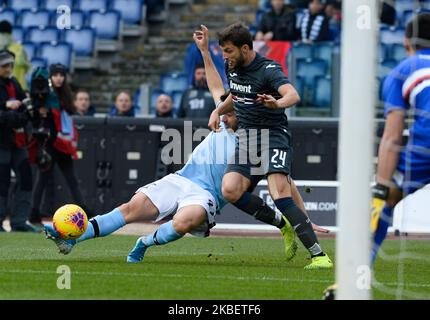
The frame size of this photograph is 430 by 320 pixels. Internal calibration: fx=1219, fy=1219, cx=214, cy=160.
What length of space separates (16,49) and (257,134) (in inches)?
367

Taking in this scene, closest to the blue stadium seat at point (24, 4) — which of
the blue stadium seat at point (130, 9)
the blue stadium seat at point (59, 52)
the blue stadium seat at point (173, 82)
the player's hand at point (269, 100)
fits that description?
the blue stadium seat at point (130, 9)

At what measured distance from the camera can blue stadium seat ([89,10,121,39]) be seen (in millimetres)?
23438

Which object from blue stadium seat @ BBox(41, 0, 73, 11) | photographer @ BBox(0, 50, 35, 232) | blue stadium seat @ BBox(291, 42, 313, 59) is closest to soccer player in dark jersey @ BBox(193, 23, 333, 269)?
photographer @ BBox(0, 50, 35, 232)

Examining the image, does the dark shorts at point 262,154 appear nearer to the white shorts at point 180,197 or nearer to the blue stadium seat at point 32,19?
the white shorts at point 180,197

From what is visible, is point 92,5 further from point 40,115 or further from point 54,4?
point 40,115

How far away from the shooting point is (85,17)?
23.7m

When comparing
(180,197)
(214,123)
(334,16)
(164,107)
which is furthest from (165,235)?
(334,16)

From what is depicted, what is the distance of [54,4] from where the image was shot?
2448 centimetres

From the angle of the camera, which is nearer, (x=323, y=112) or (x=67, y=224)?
(x=67, y=224)

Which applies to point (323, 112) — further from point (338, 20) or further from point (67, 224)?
point (67, 224)

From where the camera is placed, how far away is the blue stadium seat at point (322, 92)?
1955cm

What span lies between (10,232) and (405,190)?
7737mm

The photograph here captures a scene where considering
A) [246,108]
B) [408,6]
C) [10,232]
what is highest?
[408,6]
